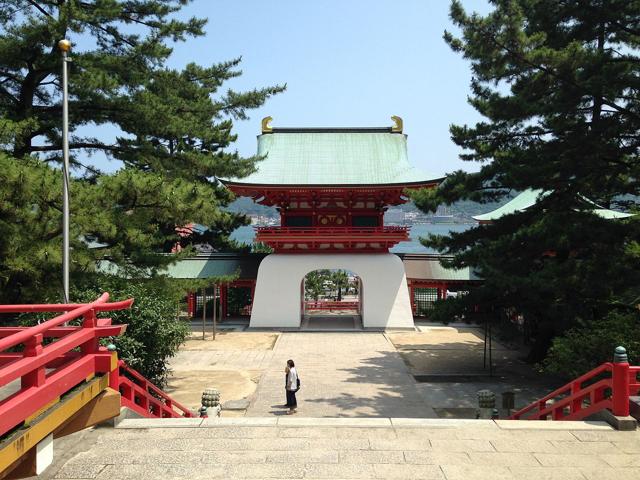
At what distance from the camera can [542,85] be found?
38.3 ft

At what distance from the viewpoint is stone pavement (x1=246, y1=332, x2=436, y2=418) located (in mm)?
12117

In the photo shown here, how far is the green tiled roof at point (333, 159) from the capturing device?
23.5 m

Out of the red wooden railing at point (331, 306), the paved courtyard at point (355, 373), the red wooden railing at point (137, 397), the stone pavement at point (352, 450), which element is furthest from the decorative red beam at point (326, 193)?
the stone pavement at point (352, 450)

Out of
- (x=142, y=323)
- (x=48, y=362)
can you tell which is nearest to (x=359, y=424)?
(x=48, y=362)

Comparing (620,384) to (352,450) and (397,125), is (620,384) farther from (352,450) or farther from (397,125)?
(397,125)

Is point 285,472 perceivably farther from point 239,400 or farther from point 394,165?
point 394,165

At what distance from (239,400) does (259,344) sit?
7448 millimetres

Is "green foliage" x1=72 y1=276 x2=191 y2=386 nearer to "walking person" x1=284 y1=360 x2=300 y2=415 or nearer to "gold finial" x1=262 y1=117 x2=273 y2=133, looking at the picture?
"walking person" x1=284 y1=360 x2=300 y2=415

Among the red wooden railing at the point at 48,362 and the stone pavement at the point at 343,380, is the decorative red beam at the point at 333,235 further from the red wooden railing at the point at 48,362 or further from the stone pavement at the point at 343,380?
the red wooden railing at the point at 48,362

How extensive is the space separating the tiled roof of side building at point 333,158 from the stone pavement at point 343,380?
737 cm

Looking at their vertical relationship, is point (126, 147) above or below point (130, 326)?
above

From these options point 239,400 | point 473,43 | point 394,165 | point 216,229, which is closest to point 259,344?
point 239,400

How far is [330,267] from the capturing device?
2394 centimetres

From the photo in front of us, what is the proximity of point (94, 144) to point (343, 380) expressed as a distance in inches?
381
